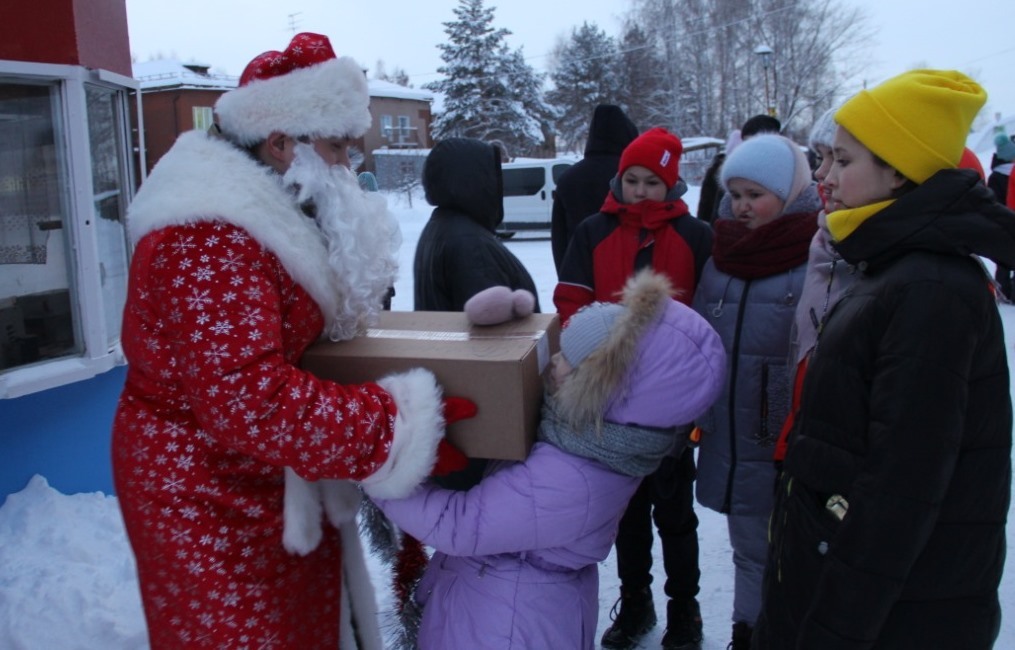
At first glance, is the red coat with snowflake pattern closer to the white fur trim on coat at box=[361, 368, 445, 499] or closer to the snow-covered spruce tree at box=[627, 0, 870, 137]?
the white fur trim on coat at box=[361, 368, 445, 499]

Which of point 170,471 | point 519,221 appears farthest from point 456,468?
point 519,221

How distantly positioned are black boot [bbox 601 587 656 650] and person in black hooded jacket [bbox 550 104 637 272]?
2082 mm

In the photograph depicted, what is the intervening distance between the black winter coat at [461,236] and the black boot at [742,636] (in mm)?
1434

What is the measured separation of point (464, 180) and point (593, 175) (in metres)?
1.71

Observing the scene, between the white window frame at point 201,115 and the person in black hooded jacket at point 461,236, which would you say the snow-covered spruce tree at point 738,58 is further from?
the person in black hooded jacket at point 461,236

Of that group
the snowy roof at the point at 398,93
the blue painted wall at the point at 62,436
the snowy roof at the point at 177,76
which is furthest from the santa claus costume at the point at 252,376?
the snowy roof at the point at 398,93

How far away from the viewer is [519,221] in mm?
19609

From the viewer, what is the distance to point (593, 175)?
455 cm

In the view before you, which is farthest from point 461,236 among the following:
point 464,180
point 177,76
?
point 177,76

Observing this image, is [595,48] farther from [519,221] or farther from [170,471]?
[170,471]

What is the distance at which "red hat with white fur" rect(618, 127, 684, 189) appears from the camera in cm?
308

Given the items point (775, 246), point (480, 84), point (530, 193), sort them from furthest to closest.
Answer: point (480, 84) → point (530, 193) → point (775, 246)

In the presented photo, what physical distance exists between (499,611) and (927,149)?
1402mm

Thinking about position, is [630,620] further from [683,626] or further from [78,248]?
[78,248]
